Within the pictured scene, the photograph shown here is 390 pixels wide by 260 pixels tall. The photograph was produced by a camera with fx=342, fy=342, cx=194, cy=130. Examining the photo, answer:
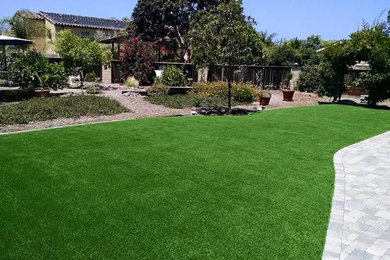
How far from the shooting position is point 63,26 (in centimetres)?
3647

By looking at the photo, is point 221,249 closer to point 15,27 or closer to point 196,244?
point 196,244

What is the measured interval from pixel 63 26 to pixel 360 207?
37.7 m

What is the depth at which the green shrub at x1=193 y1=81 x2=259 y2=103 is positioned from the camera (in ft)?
52.7

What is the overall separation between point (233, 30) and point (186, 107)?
379 centimetres

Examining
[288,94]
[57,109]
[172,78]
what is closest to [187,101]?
[172,78]

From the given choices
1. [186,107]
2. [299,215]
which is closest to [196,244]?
[299,215]

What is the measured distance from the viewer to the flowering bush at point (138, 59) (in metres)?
19.1

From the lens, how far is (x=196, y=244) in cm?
366

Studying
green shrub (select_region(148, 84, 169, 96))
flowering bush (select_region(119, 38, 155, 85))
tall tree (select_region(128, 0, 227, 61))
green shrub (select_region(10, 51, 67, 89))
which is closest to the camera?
green shrub (select_region(10, 51, 67, 89))

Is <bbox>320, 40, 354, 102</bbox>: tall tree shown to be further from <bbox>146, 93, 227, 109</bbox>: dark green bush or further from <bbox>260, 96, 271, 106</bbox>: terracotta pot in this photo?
<bbox>146, 93, 227, 109</bbox>: dark green bush

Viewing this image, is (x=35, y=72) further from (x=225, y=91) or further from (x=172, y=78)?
(x=225, y=91)

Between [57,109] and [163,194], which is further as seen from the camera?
[57,109]

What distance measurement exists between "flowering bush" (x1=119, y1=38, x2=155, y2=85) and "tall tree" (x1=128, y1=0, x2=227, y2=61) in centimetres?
806

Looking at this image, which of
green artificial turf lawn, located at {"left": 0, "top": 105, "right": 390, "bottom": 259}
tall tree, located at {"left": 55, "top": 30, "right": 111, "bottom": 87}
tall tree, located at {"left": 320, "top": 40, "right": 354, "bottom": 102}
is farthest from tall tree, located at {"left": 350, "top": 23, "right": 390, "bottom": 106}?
tall tree, located at {"left": 55, "top": 30, "right": 111, "bottom": 87}
